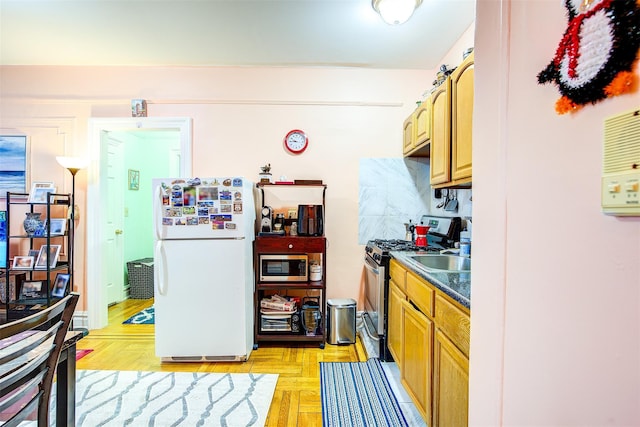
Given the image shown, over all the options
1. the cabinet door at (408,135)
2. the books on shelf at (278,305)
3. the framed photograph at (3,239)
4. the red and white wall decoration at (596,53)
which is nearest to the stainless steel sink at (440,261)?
the cabinet door at (408,135)

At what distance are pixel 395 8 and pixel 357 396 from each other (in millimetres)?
2547

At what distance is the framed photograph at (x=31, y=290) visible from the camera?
301 cm

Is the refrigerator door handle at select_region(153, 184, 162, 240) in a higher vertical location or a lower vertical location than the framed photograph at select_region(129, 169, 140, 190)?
lower

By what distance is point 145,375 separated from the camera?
2338mm

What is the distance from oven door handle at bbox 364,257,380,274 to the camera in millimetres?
2558

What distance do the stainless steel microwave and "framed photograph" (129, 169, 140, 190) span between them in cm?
269

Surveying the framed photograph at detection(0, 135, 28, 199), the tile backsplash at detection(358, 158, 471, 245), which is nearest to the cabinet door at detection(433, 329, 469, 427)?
the tile backsplash at detection(358, 158, 471, 245)

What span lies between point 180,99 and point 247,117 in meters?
0.69

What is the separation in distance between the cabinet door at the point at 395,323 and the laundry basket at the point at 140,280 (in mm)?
3277

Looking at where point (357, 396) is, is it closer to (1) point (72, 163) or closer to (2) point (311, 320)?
(2) point (311, 320)

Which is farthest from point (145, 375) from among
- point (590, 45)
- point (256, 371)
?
point (590, 45)

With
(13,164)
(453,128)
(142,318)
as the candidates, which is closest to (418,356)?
(453,128)

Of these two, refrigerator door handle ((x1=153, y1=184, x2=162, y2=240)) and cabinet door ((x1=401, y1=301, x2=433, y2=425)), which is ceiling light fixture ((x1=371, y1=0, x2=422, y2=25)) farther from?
refrigerator door handle ((x1=153, y1=184, x2=162, y2=240))

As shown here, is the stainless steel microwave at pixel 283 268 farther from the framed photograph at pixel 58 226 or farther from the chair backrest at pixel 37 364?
the framed photograph at pixel 58 226
